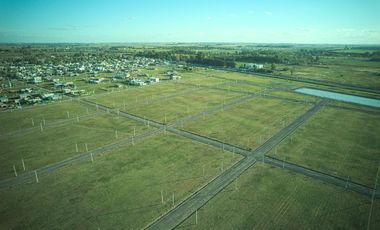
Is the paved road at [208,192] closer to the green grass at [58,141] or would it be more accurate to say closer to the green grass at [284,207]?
the green grass at [284,207]

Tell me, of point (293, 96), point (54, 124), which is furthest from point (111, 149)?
point (293, 96)

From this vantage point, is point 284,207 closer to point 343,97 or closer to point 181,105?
point 181,105

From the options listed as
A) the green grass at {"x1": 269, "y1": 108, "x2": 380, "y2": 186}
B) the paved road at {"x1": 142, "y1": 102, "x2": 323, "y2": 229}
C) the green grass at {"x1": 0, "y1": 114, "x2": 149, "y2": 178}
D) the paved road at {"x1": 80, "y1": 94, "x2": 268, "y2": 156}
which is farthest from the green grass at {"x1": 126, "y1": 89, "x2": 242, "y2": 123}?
the green grass at {"x1": 269, "y1": 108, "x2": 380, "y2": 186}

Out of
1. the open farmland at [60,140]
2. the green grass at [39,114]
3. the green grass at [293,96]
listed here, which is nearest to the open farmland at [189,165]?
the open farmland at [60,140]

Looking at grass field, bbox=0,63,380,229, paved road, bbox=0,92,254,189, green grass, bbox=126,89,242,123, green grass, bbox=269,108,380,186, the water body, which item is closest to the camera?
grass field, bbox=0,63,380,229

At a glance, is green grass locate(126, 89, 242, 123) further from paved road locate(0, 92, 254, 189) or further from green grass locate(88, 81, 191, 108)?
green grass locate(88, 81, 191, 108)

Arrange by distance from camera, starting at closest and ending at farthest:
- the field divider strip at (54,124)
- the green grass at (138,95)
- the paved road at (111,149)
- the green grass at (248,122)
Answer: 1. the paved road at (111,149)
2. the green grass at (248,122)
3. the field divider strip at (54,124)
4. the green grass at (138,95)
